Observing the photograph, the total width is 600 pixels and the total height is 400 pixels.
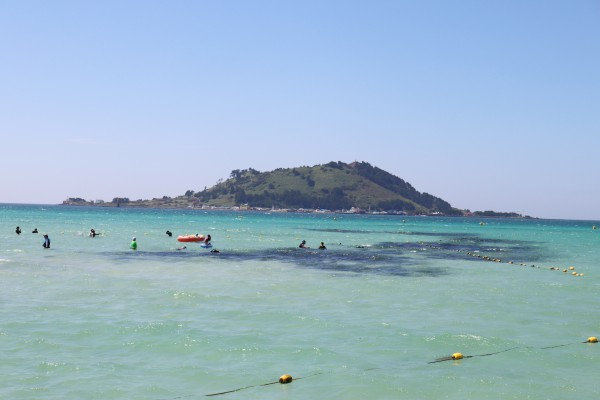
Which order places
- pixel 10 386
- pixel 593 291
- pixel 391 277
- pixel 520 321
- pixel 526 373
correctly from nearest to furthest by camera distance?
pixel 10 386 < pixel 526 373 < pixel 520 321 < pixel 593 291 < pixel 391 277

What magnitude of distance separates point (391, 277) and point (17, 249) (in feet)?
127

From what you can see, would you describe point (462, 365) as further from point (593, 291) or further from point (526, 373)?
point (593, 291)

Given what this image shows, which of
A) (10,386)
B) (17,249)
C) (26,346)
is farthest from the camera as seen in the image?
(17,249)

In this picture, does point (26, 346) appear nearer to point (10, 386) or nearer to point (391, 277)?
point (10, 386)

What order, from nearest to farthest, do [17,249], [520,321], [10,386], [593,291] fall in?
[10,386], [520,321], [593,291], [17,249]

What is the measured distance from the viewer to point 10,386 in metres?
14.9

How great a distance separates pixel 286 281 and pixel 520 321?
1580cm

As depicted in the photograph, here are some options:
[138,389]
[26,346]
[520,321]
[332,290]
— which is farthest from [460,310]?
[26,346]

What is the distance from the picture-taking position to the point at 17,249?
56625mm

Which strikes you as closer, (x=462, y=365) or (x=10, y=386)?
(x=10, y=386)

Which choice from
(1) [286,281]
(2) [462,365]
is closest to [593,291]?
(1) [286,281]

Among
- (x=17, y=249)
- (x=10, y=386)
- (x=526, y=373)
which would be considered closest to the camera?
(x=10, y=386)

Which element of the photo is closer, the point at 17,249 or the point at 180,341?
the point at 180,341

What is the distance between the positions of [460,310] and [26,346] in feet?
62.3
